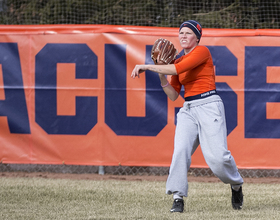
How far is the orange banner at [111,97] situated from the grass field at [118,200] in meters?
0.57

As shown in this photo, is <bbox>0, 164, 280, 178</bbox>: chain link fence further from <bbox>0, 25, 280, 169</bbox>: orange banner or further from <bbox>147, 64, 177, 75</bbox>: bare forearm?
<bbox>147, 64, 177, 75</bbox>: bare forearm

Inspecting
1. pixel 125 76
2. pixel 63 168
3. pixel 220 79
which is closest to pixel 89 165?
pixel 63 168

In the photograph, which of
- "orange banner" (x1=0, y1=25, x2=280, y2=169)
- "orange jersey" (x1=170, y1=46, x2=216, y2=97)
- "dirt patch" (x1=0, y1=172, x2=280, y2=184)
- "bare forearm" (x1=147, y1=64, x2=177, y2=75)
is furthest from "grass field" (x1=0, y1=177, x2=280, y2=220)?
"bare forearm" (x1=147, y1=64, x2=177, y2=75)

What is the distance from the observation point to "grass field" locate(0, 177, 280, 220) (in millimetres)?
4336

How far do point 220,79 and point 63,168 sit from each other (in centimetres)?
294

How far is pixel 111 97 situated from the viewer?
23.1ft

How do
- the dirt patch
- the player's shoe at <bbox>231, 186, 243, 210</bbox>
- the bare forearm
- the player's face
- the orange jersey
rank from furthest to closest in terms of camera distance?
1. the dirt patch
2. the player's shoe at <bbox>231, 186, 243, 210</bbox>
3. the player's face
4. the orange jersey
5. the bare forearm

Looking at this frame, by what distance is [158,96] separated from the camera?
7020mm

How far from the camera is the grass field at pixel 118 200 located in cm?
434

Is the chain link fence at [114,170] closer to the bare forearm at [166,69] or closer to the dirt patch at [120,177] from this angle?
the dirt patch at [120,177]

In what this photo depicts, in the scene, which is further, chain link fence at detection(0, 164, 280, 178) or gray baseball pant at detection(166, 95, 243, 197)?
chain link fence at detection(0, 164, 280, 178)

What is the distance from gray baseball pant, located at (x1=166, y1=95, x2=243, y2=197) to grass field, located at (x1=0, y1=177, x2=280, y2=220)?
0.34 metres

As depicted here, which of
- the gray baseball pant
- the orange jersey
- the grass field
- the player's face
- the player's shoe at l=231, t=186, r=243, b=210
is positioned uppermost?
the player's face

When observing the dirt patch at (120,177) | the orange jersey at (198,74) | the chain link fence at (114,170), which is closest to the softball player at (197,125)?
the orange jersey at (198,74)
